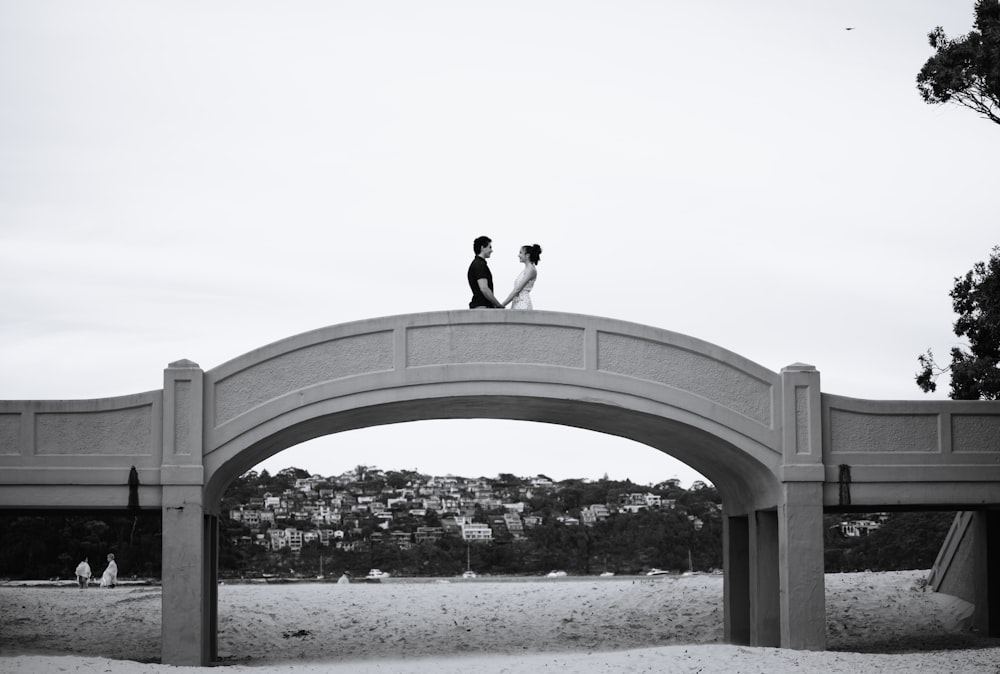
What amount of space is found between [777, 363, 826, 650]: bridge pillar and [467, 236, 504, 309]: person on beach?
14.3 ft

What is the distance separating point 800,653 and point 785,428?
312cm

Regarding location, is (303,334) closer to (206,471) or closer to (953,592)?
(206,471)

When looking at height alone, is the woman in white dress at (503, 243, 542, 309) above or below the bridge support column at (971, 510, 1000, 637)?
above

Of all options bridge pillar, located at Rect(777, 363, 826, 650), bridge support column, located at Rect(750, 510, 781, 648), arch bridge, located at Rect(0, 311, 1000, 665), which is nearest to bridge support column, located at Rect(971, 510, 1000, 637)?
arch bridge, located at Rect(0, 311, 1000, 665)

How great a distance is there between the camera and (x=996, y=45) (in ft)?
60.1

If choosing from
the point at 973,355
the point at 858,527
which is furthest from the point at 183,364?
the point at 858,527

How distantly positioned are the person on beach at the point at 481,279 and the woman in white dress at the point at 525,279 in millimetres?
240

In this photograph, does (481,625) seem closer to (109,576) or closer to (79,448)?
(79,448)

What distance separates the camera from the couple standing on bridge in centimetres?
1867

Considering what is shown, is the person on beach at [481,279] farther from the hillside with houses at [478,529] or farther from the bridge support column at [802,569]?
the hillside with houses at [478,529]

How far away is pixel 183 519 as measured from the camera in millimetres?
17547

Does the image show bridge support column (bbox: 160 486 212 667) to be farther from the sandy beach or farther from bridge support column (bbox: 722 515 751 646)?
bridge support column (bbox: 722 515 751 646)

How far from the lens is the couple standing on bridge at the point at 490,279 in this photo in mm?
18672

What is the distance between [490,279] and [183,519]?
545 cm
